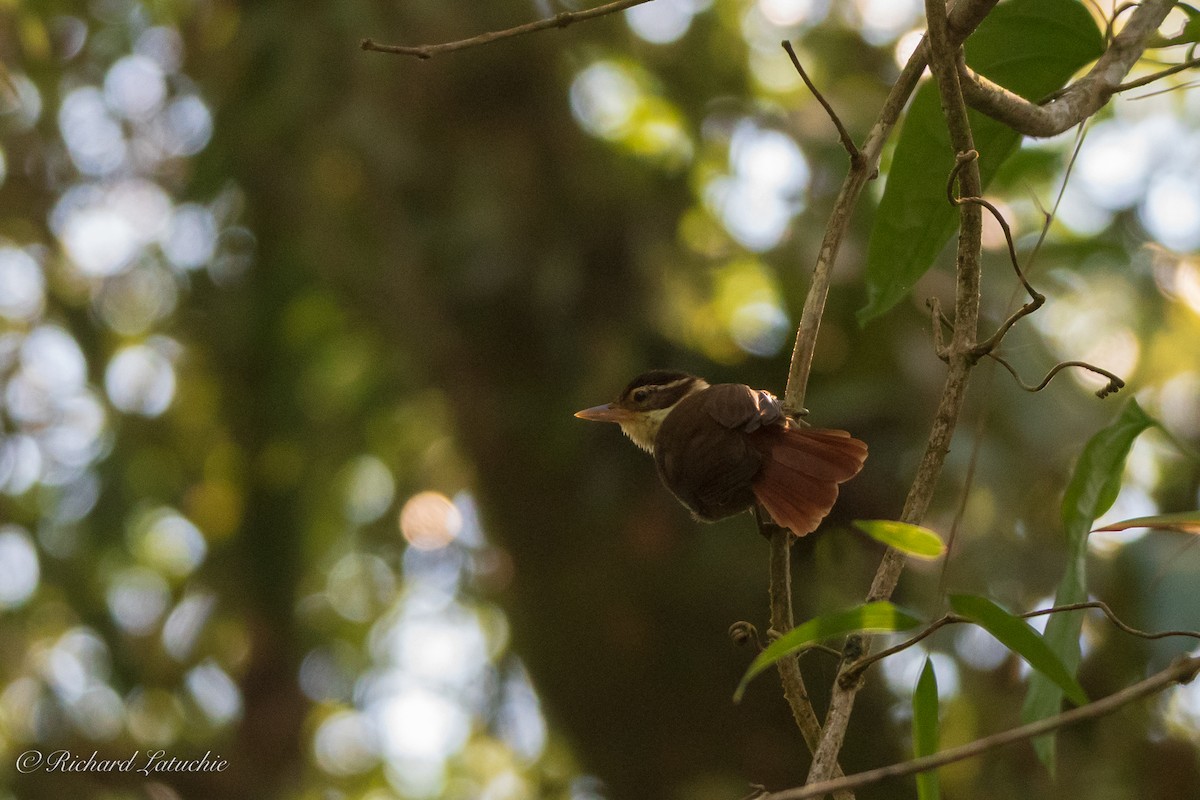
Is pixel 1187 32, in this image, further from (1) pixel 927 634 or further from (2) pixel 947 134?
(1) pixel 927 634

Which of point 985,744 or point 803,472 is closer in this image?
point 985,744

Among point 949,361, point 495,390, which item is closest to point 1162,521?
point 949,361

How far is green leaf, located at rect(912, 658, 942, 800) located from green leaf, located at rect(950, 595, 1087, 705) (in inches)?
6.7

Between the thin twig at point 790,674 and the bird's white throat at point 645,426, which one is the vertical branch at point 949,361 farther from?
the bird's white throat at point 645,426

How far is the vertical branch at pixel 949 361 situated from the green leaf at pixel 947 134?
0.42 m

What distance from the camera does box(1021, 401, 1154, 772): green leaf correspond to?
1689 mm

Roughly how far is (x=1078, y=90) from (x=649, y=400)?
62.8 inches

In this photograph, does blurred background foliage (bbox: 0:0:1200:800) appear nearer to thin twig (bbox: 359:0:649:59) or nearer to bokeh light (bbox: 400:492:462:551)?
bokeh light (bbox: 400:492:462:551)

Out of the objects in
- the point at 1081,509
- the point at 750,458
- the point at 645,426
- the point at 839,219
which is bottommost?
the point at 645,426

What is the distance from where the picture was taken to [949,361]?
1621 mm

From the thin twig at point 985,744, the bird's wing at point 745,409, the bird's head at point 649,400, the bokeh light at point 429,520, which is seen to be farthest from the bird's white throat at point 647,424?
the bokeh light at point 429,520

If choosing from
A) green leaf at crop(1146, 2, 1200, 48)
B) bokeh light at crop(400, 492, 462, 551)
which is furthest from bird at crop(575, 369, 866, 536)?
bokeh light at crop(400, 492, 462, 551)

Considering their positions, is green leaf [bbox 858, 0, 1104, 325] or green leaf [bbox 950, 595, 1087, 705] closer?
green leaf [bbox 950, 595, 1087, 705]

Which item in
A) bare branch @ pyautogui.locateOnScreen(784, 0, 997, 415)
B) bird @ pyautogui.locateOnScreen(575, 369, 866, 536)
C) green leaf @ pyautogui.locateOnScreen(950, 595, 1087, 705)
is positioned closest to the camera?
green leaf @ pyautogui.locateOnScreen(950, 595, 1087, 705)
